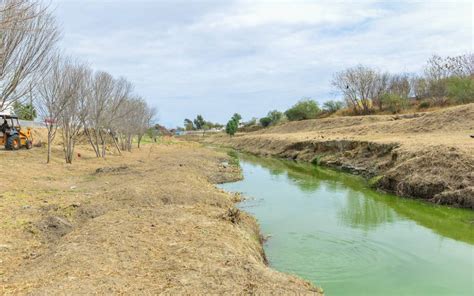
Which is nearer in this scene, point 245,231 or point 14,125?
point 245,231

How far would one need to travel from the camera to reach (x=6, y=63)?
1218 cm

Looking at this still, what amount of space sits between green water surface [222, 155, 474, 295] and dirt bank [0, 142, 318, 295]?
1233 mm

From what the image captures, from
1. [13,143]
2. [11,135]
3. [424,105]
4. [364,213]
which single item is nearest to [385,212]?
[364,213]

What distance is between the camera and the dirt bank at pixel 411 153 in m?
15.6

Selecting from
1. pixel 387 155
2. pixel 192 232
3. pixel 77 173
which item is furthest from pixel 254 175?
pixel 192 232

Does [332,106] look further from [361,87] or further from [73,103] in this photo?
[73,103]

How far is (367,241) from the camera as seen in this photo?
1090 cm

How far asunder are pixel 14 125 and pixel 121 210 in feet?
73.5

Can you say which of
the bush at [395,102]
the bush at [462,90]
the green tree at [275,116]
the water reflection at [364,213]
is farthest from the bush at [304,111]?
the water reflection at [364,213]

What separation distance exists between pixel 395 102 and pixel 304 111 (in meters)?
22.9

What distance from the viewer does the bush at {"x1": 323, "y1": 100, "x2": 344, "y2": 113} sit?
75.4 m

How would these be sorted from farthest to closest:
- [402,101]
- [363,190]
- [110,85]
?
[402,101], [110,85], [363,190]

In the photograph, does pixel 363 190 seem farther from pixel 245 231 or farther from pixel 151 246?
pixel 151 246

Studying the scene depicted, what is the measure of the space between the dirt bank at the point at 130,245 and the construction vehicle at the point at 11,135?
597 inches
